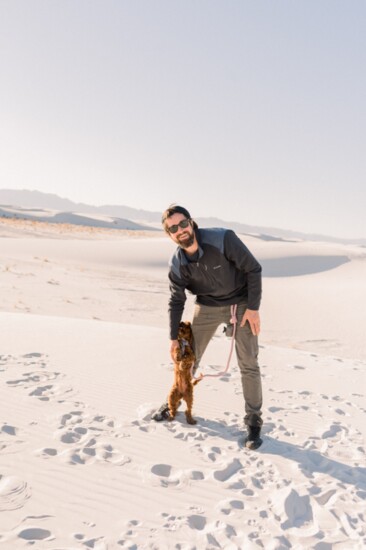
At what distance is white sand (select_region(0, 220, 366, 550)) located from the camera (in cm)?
219

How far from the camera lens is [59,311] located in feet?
31.3

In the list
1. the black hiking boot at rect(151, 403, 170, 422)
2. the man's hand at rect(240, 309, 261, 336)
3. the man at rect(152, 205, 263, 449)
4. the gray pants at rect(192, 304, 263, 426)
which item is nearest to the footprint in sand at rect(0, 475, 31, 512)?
the black hiking boot at rect(151, 403, 170, 422)

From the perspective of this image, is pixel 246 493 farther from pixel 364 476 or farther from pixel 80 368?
pixel 80 368

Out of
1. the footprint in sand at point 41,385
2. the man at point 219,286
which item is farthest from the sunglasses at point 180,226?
the footprint in sand at point 41,385

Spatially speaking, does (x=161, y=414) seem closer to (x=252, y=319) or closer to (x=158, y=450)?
(x=158, y=450)

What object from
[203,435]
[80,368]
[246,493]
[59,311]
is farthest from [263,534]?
[59,311]

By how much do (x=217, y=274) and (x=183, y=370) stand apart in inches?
37.8

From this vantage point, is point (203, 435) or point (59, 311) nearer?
point (203, 435)

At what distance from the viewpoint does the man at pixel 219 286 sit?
3072mm

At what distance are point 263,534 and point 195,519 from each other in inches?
15.9

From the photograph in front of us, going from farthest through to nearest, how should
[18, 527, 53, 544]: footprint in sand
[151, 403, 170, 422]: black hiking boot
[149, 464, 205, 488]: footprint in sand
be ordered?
[151, 403, 170, 422]: black hiking boot
[149, 464, 205, 488]: footprint in sand
[18, 527, 53, 544]: footprint in sand

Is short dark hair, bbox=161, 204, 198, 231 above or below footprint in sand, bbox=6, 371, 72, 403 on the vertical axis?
above

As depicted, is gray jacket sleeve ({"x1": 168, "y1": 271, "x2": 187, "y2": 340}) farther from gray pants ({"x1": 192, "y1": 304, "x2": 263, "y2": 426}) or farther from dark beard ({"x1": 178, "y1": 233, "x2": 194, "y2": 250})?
dark beard ({"x1": 178, "y1": 233, "x2": 194, "y2": 250})

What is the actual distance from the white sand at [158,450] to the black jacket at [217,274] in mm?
1071
